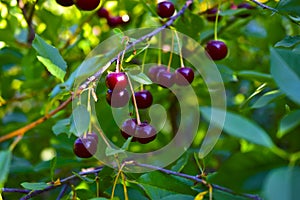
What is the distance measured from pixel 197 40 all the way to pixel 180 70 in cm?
26

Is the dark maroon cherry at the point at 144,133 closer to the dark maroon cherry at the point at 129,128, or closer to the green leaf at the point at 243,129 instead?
the dark maroon cherry at the point at 129,128

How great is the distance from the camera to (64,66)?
117 cm

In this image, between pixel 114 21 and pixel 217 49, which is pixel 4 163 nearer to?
pixel 217 49

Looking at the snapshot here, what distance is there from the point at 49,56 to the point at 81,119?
0.22m

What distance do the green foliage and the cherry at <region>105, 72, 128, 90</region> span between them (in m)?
0.02

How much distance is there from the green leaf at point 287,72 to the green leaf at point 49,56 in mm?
575

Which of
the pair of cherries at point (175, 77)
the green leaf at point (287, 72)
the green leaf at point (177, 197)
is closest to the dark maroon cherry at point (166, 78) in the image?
the pair of cherries at point (175, 77)

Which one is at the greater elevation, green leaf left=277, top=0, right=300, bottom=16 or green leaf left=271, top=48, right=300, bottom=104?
green leaf left=271, top=48, right=300, bottom=104

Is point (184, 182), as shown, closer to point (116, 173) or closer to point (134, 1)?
point (116, 173)

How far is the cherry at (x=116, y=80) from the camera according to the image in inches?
37.9

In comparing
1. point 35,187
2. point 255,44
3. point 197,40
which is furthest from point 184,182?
point 255,44

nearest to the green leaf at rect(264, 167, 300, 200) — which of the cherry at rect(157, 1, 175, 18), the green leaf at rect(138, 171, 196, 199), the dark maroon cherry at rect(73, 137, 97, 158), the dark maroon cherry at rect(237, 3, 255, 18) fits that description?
the green leaf at rect(138, 171, 196, 199)

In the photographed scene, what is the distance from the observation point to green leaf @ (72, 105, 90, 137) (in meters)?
0.97

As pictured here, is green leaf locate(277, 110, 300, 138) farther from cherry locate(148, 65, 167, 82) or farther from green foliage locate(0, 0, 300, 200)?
cherry locate(148, 65, 167, 82)
